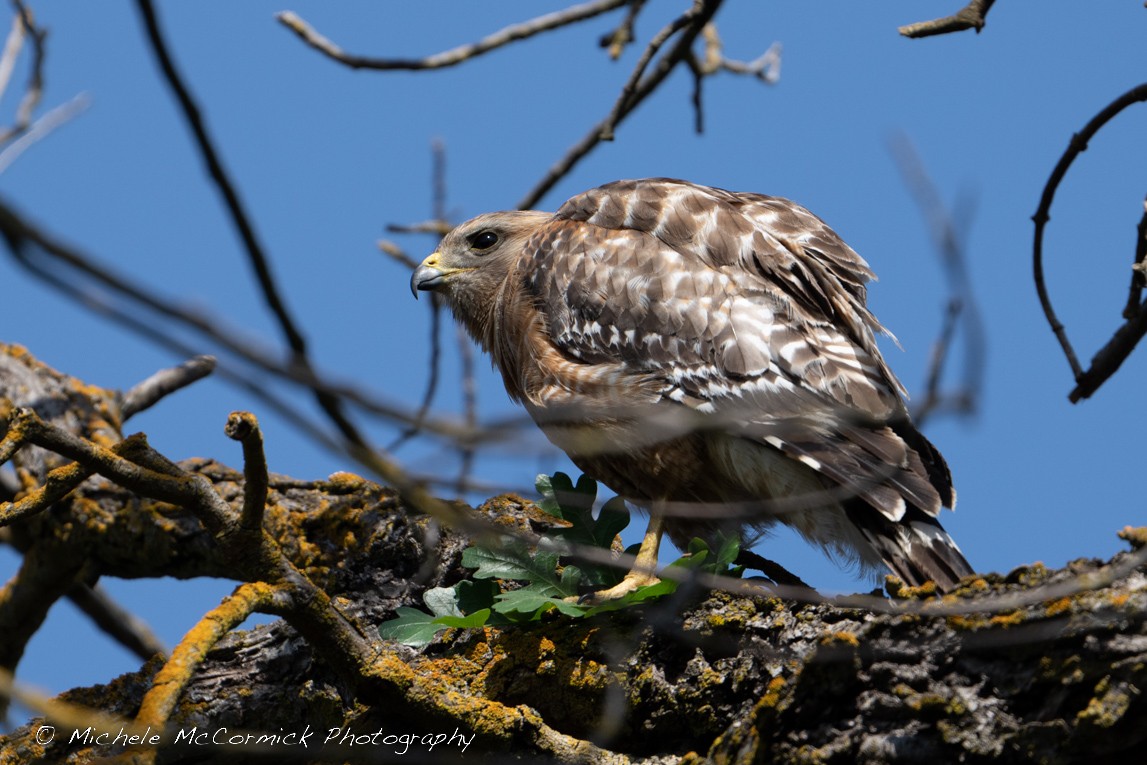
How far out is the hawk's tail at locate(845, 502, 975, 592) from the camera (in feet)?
13.4

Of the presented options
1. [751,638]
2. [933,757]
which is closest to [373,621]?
[751,638]

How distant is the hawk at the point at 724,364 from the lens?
450 centimetres

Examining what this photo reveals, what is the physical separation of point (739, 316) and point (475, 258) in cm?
202

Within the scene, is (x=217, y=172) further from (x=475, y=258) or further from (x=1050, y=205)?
(x=475, y=258)

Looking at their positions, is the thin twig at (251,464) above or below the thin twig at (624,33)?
below

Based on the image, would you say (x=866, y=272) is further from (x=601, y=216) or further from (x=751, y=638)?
(x=751, y=638)

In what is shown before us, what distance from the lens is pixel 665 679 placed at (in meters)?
3.67

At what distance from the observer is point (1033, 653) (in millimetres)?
2967

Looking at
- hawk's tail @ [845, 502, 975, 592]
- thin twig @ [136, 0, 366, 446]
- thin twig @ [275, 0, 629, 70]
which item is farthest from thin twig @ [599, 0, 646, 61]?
thin twig @ [136, 0, 366, 446]

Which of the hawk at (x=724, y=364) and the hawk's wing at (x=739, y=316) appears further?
the hawk's wing at (x=739, y=316)

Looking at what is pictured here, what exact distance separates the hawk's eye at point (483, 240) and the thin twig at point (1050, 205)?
3235 mm

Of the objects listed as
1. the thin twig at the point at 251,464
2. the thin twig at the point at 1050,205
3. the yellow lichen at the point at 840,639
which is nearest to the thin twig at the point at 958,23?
the thin twig at the point at 1050,205

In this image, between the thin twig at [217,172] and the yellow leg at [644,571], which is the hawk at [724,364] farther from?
the thin twig at [217,172]

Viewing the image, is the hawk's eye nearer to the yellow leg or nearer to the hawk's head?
the hawk's head
